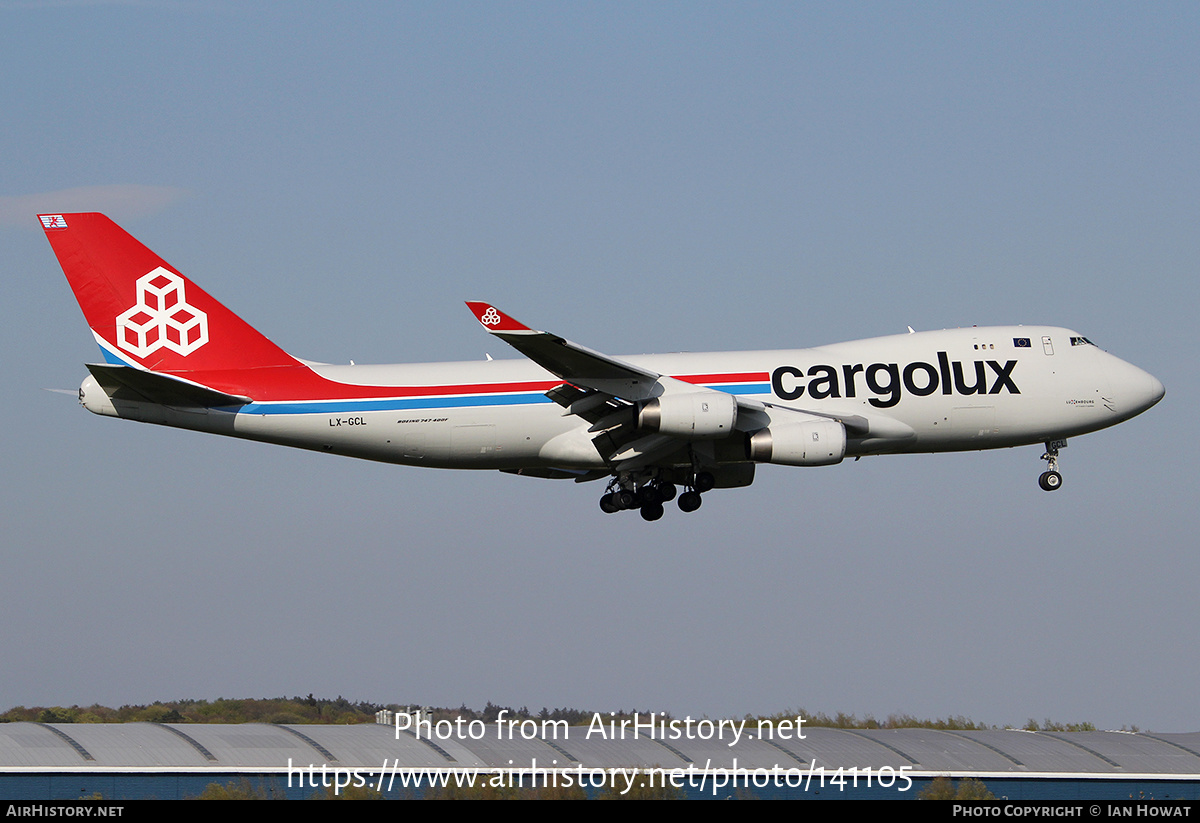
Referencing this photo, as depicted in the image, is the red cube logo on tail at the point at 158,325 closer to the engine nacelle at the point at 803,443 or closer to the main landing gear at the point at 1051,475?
the engine nacelle at the point at 803,443

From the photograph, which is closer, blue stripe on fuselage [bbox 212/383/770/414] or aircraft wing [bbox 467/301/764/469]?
aircraft wing [bbox 467/301/764/469]

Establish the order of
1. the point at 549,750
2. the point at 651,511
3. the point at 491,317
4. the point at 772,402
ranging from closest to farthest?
the point at 491,317, the point at 772,402, the point at 651,511, the point at 549,750

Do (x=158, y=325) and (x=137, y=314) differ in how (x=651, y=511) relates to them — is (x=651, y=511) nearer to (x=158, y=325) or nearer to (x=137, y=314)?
(x=158, y=325)

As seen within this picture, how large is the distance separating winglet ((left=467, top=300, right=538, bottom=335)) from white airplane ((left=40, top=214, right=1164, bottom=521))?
9.96 ft

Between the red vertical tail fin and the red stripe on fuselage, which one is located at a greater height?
the red vertical tail fin

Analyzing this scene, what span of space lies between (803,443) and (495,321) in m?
10.6

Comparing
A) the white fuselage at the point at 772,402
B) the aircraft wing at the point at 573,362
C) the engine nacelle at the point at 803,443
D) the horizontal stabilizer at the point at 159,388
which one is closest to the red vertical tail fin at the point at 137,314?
the horizontal stabilizer at the point at 159,388

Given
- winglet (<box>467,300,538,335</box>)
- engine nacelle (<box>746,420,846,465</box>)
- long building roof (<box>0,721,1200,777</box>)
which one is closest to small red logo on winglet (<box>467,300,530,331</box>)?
winglet (<box>467,300,538,335</box>)

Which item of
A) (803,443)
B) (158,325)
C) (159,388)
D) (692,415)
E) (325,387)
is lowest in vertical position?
(803,443)

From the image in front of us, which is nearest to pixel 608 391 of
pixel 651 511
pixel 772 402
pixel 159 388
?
pixel 772 402

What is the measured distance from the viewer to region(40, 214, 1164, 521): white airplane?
43.2 meters

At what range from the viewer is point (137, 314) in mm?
46438

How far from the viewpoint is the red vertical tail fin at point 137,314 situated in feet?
151

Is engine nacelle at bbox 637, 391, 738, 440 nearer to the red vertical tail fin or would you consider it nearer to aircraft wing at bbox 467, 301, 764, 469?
aircraft wing at bbox 467, 301, 764, 469
